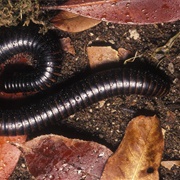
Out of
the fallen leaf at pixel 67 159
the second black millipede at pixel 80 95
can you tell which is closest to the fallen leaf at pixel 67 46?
the second black millipede at pixel 80 95

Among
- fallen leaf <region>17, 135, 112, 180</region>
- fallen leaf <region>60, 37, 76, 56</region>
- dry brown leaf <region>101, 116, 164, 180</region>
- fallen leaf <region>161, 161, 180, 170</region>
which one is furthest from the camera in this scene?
fallen leaf <region>60, 37, 76, 56</region>

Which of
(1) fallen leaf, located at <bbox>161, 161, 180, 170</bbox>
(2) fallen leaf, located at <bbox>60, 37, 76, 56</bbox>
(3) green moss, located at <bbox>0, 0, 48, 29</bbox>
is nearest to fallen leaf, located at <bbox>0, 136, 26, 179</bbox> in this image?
(2) fallen leaf, located at <bbox>60, 37, 76, 56</bbox>

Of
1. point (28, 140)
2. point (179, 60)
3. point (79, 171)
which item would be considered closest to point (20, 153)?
point (28, 140)

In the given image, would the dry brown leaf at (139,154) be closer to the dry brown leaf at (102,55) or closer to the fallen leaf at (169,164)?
the fallen leaf at (169,164)

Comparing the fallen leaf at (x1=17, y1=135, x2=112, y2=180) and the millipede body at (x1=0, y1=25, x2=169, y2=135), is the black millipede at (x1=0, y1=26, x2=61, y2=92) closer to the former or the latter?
the millipede body at (x1=0, y1=25, x2=169, y2=135)

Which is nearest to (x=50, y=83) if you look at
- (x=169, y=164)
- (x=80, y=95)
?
(x=80, y=95)

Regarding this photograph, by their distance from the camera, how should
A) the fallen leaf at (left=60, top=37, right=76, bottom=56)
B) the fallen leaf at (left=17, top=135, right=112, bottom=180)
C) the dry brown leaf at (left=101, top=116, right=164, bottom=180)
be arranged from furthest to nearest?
the fallen leaf at (left=60, top=37, right=76, bottom=56)
the fallen leaf at (left=17, top=135, right=112, bottom=180)
the dry brown leaf at (left=101, top=116, right=164, bottom=180)

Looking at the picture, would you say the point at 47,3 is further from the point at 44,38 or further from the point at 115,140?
the point at 115,140
